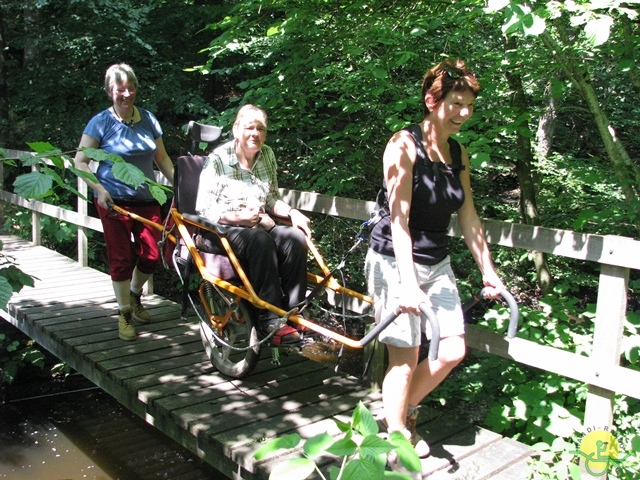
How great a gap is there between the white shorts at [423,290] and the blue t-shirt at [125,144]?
1.92 meters

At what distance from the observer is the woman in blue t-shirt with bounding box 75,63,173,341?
12.9 ft

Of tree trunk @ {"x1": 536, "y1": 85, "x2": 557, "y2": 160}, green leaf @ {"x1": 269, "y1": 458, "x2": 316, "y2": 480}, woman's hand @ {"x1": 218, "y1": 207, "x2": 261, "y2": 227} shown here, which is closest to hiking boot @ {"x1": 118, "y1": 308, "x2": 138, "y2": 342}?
woman's hand @ {"x1": 218, "y1": 207, "x2": 261, "y2": 227}

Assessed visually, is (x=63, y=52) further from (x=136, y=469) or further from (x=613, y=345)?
(x=613, y=345)

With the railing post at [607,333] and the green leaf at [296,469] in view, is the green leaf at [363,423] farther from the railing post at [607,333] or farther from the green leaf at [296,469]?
the railing post at [607,333]

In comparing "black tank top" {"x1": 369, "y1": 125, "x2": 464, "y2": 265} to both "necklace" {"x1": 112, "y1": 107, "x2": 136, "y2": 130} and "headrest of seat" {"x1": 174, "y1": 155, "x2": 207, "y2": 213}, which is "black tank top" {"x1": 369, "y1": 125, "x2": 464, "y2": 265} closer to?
"headrest of seat" {"x1": 174, "y1": 155, "x2": 207, "y2": 213}

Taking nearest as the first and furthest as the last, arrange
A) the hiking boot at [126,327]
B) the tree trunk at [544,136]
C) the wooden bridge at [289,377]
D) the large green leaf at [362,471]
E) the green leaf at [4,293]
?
the large green leaf at [362,471], the green leaf at [4,293], the wooden bridge at [289,377], the hiking boot at [126,327], the tree trunk at [544,136]

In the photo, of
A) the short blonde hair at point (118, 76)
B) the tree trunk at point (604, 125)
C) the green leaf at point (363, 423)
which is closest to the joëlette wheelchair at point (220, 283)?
the short blonde hair at point (118, 76)

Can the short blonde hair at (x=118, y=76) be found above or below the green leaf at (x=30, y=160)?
above

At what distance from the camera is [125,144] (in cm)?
403

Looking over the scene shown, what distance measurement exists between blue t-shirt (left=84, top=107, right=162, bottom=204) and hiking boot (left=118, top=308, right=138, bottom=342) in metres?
0.76

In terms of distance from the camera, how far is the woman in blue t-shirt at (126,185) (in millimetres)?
3924

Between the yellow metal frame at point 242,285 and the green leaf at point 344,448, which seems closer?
the green leaf at point 344,448

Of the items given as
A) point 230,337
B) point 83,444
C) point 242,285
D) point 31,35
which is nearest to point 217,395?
point 230,337

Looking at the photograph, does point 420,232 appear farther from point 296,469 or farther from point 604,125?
point 604,125
